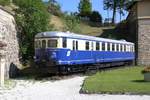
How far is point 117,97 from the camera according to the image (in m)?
20.5

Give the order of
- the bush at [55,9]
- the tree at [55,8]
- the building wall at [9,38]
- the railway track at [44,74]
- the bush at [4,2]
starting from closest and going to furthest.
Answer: the building wall at [9,38] < the railway track at [44,74] < the bush at [4,2] < the tree at [55,8] < the bush at [55,9]

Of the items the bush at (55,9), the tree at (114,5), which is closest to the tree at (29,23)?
the bush at (55,9)

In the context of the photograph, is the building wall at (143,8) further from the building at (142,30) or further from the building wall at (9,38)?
the building wall at (9,38)

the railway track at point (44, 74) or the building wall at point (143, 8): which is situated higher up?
the building wall at point (143, 8)

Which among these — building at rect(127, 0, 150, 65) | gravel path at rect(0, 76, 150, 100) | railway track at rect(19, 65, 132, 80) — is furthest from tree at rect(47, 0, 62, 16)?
gravel path at rect(0, 76, 150, 100)

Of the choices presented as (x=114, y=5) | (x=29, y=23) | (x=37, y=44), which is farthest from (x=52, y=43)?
(x=114, y=5)

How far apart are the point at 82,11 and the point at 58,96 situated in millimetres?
73714

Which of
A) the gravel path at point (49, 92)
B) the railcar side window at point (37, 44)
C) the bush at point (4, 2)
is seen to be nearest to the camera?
the gravel path at point (49, 92)

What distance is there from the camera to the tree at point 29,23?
37.2 meters

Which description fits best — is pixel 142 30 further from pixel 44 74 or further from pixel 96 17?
pixel 96 17

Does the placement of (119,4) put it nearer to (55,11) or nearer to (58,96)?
(55,11)

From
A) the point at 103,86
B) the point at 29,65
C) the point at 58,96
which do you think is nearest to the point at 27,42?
the point at 29,65

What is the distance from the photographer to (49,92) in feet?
74.3

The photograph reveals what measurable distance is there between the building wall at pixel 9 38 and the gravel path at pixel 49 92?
402 centimetres
